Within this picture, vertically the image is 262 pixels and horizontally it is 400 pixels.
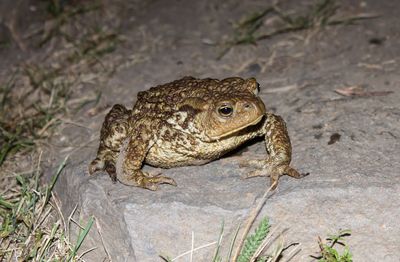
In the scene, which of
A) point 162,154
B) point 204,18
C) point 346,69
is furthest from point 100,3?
point 162,154

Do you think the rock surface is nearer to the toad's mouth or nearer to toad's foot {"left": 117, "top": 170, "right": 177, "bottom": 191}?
toad's foot {"left": 117, "top": 170, "right": 177, "bottom": 191}

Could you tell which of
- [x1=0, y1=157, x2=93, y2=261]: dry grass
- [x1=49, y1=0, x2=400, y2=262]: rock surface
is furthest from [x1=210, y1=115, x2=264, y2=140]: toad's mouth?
[x1=0, y1=157, x2=93, y2=261]: dry grass

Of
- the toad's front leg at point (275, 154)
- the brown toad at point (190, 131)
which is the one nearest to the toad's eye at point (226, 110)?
the brown toad at point (190, 131)

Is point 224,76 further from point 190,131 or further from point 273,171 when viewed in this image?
point 273,171

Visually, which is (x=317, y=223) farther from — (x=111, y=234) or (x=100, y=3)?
(x=100, y=3)

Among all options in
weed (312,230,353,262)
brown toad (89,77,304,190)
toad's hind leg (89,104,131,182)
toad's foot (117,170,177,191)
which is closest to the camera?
weed (312,230,353,262)

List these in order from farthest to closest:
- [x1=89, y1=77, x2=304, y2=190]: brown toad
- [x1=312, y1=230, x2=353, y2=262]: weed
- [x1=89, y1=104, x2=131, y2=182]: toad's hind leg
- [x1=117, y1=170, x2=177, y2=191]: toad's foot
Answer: [x1=89, y1=104, x2=131, y2=182]: toad's hind leg, [x1=117, y1=170, x2=177, y2=191]: toad's foot, [x1=89, y1=77, x2=304, y2=190]: brown toad, [x1=312, y1=230, x2=353, y2=262]: weed

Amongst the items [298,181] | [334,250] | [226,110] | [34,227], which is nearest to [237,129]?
[226,110]
